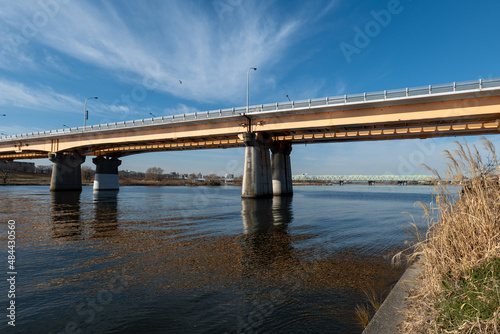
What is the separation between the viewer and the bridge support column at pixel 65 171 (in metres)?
60.2

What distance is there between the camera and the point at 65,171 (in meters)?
61.8

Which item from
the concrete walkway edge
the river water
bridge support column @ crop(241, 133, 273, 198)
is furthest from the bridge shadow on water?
bridge support column @ crop(241, 133, 273, 198)

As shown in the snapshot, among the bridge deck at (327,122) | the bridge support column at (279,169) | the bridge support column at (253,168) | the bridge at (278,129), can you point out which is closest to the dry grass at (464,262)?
the bridge at (278,129)

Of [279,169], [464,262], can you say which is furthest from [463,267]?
[279,169]

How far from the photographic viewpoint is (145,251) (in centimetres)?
A: 1067

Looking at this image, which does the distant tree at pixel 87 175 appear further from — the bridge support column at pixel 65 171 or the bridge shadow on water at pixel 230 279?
the bridge shadow on water at pixel 230 279

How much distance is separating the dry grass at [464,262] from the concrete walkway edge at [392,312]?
0.58 ft

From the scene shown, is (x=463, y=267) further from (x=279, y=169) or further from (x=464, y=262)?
(x=279, y=169)

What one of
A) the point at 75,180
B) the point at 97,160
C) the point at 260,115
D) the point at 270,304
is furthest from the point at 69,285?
the point at 97,160

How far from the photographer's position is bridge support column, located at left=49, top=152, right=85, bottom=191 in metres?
60.2

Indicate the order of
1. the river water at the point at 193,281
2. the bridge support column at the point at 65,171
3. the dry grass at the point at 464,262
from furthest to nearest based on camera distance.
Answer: the bridge support column at the point at 65,171 → the river water at the point at 193,281 → the dry grass at the point at 464,262

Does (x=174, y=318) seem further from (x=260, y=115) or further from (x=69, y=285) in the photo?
(x=260, y=115)

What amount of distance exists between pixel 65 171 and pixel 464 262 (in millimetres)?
73470

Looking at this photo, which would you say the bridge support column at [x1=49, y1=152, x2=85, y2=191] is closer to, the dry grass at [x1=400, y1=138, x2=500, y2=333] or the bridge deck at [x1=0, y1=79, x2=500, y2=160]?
the bridge deck at [x1=0, y1=79, x2=500, y2=160]
